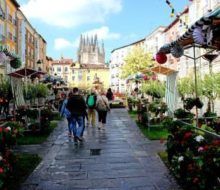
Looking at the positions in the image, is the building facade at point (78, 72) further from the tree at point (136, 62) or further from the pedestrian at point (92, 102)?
the pedestrian at point (92, 102)

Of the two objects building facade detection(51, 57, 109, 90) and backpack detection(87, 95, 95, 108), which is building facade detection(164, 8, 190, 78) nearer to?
backpack detection(87, 95, 95, 108)

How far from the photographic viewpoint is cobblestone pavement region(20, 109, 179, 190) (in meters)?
7.16

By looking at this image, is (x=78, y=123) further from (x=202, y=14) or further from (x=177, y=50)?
(x=202, y=14)

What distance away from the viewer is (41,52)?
273ft

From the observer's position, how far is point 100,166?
29.1 ft

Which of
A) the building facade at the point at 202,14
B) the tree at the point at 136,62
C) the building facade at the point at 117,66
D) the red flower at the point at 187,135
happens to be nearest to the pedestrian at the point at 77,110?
the red flower at the point at 187,135

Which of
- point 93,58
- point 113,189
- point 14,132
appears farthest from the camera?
point 93,58

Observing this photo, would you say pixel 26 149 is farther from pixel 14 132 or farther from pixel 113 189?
pixel 113 189

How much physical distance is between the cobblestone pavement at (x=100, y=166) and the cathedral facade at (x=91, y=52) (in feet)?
497

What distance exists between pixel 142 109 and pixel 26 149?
7.59 metres

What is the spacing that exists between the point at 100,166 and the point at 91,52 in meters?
159

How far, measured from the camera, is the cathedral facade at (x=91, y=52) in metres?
166

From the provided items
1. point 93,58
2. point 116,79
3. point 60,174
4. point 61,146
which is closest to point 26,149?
point 61,146

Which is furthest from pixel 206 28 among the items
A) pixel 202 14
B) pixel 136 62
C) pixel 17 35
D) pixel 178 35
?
pixel 136 62
